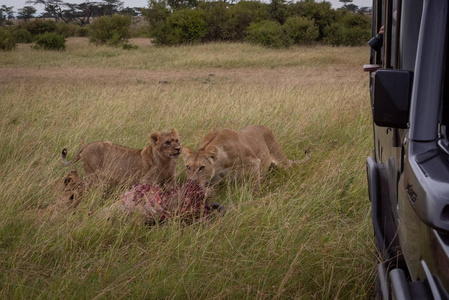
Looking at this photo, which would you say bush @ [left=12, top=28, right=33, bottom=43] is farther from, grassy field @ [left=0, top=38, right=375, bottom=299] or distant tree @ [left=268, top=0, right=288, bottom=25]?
grassy field @ [left=0, top=38, right=375, bottom=299]

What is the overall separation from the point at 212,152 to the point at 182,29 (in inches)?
932

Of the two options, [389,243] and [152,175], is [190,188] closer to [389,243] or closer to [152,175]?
[152,175]

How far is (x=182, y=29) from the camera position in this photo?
Answer: 90.6ft

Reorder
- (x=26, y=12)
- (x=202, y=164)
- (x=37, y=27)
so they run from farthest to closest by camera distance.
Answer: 1. (x=26, y=12)
2. (x=37, y=27)
3. (x=202, y=164)

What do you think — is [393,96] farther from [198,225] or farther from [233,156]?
[233,156]

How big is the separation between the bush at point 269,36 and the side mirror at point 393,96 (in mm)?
22851

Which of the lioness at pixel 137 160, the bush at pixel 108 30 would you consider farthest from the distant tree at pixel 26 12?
the lioness at pixel 137 160

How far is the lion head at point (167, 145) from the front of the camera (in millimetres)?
4965

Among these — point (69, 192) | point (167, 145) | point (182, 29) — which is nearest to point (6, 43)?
point (182, 29)

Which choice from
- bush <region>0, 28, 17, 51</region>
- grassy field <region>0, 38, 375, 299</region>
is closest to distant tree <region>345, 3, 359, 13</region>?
bush <region>0, 28, 17, 51</region>

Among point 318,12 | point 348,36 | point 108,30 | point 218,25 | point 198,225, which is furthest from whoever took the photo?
point 318,12

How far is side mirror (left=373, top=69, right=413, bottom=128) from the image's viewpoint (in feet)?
5.76

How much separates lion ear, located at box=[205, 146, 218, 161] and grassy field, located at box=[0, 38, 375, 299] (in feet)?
1.04

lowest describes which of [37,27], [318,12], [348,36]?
[348,36]
